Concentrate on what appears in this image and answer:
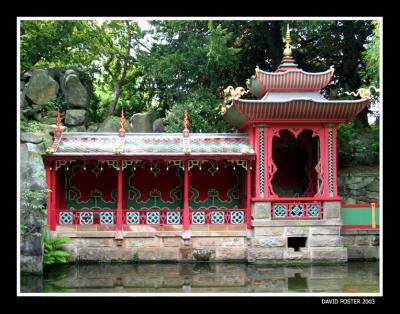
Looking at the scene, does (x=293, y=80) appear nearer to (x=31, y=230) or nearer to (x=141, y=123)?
(x=141, y=123)

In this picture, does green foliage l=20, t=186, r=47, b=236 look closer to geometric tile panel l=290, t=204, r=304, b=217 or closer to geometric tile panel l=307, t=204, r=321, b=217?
geometric tile panel l=290, t=204, r=304, b=217

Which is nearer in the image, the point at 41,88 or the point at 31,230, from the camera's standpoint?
the point at 31,230

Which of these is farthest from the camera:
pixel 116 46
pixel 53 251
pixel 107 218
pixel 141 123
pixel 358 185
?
pixel 116 46

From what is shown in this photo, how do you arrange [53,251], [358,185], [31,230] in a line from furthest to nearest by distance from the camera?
[358,185]
[53,251]
[31,230]

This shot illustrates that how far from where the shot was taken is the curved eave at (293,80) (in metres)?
16.4

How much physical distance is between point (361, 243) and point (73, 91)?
11.5 m

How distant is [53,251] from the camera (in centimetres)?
1516

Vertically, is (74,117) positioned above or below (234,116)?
above

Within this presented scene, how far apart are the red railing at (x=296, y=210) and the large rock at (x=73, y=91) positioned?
9037 millimetres

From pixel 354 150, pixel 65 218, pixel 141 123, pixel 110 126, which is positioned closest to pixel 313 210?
pixel 354 150

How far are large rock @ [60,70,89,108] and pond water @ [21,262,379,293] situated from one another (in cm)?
784

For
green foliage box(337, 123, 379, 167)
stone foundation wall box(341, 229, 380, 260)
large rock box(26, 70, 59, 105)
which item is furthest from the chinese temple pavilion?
large rock box(26, 70, 59, 105)

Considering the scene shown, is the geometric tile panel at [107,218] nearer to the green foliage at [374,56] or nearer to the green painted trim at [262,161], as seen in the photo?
the green painted trim at [262,161]

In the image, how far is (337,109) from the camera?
52.1 ft
